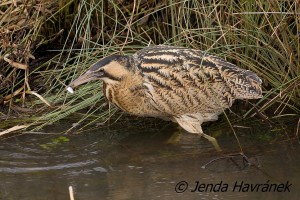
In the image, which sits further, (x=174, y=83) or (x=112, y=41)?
(x=112, y=41)

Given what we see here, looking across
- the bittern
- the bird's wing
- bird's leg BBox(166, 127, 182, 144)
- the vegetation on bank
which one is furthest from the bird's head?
bird's leg BBox(166, 127, 182, 144)

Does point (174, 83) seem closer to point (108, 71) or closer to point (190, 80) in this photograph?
point (190, 80)

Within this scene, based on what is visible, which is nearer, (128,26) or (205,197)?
(205,197)

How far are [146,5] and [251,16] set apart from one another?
1122 mm

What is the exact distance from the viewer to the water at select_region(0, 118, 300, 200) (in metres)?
4.96

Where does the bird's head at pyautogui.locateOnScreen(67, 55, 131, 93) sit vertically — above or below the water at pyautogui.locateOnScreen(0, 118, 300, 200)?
above

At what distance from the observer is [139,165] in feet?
17.9

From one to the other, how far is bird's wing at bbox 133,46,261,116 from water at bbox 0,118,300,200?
1.08 ft

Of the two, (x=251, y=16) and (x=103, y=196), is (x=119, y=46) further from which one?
(x=103, y=196)

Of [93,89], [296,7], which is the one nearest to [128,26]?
[93,89]

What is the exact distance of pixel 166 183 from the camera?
5094 mm

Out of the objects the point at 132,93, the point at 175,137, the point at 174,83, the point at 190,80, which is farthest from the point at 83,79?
the point at 175,137

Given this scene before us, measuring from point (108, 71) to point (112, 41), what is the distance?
2.66 ft

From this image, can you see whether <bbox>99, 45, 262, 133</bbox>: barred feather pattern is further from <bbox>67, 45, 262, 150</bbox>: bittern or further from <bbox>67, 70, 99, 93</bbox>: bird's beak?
<bbox>67, 70, 99, 93</bbox>: bird's beak
